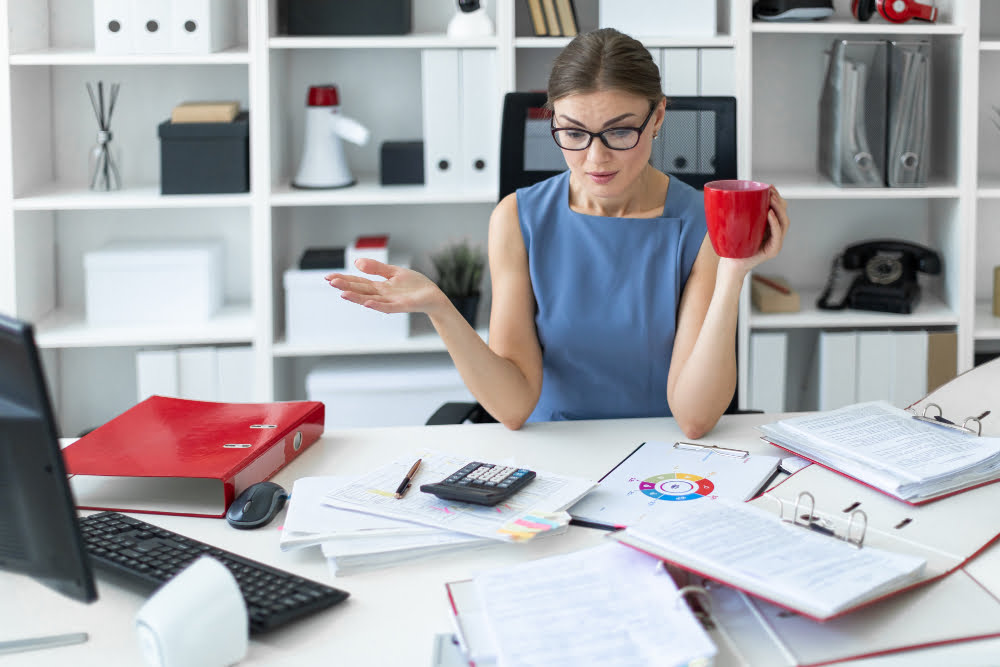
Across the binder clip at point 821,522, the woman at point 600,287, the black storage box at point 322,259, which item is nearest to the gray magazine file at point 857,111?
the woman at point 600,287

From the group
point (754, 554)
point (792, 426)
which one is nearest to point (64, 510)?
point (754, 554)

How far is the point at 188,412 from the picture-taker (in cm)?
161

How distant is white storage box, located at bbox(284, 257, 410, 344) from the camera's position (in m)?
2.86

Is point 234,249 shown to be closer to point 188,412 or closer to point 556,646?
point 188,412

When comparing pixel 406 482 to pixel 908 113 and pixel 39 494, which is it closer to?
pixel 39 494

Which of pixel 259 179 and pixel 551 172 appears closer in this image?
pixel 551 172

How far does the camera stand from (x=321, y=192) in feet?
9.39

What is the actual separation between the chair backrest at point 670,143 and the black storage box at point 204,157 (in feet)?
3.45

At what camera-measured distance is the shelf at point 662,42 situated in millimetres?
2721

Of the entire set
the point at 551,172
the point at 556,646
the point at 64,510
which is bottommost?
the point at 556,646

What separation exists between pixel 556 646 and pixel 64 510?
0.44 m

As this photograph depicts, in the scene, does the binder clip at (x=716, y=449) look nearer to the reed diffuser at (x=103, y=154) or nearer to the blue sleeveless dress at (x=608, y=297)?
the blue sleeveless dress at (x=608, y=297)

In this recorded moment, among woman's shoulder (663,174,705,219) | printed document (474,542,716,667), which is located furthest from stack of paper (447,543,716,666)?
woman's shoulder (663,174,705,219)

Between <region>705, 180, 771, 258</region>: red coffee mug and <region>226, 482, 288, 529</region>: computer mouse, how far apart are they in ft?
2.14
